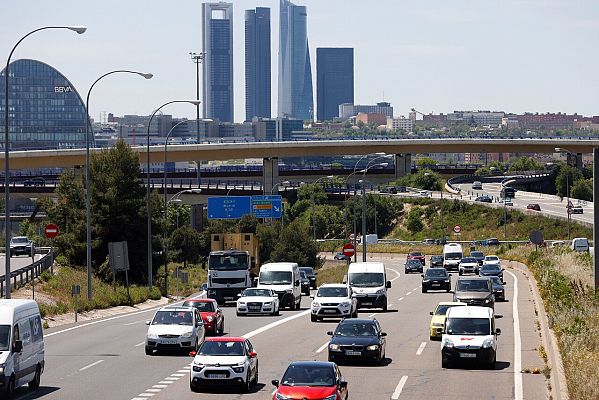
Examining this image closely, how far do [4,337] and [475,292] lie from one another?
26615 millimetres

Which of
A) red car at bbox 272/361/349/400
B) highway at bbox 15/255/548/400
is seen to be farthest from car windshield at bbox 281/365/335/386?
highway at bbox 15/255/548/400

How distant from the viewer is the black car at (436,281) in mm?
68500

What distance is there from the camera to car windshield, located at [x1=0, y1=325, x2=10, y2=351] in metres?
25.7

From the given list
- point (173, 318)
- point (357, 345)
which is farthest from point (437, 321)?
point (173, 318)

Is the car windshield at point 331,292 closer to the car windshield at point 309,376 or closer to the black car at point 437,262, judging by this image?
the car windshield at point 309,376

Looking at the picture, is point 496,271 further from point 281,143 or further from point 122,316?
point 281,143

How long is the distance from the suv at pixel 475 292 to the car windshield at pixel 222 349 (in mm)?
21285

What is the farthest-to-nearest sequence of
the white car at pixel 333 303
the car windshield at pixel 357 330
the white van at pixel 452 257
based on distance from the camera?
the white van at pixel 452 257 → the white car at pixel 333 303 → the car windshield at pixel 357 330

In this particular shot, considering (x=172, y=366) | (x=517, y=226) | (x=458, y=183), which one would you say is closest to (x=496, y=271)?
(x=172, y=366)

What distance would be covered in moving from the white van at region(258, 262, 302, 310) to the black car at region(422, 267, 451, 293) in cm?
1332

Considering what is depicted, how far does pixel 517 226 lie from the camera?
134000 millimetres

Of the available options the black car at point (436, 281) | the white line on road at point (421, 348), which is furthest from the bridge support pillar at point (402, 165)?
the white line on road at point (421, 348)

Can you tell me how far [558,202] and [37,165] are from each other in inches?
2625

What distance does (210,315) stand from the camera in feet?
135
